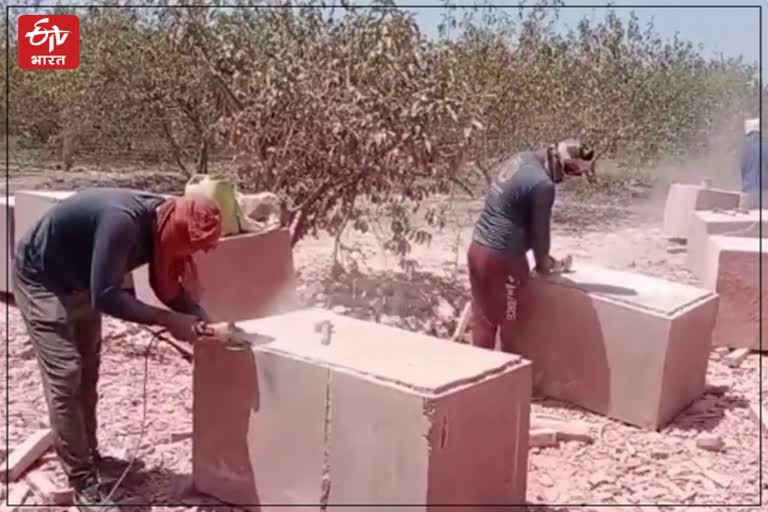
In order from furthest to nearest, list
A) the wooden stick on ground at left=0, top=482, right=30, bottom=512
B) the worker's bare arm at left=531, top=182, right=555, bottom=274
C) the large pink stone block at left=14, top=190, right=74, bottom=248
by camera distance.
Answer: the large pink stone block at left=14, top=190, right=74, bottom=248
the worker's bare arm at left=531, top=182, right=555, bottom=274
the wooden stick on ground at left=0, top=482, right=30, bottom=512

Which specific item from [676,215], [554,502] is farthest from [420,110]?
[676,215]

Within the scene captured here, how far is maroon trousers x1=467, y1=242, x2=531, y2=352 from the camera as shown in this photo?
5566 mm

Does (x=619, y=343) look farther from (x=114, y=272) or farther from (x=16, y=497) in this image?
(x=16, y=497)

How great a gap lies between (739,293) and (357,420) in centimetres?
A: 404

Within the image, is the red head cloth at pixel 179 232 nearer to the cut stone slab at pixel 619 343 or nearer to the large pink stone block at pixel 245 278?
the large pink stone block at pixel 245 278

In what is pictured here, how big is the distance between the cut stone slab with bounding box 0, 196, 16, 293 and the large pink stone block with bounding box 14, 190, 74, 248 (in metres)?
0.15

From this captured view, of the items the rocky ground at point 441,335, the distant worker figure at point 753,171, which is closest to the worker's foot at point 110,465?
the rocky ground at point 441,335

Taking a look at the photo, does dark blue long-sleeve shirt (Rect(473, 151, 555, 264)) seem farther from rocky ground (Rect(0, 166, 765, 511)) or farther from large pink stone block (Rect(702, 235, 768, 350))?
large pink stone block (Rect(702, 235, 768, 350))

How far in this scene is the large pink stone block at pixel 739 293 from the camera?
6.77 meters

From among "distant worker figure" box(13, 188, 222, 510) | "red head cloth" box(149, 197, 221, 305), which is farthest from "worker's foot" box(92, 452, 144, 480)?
"red head cloth" box(149, 197, 221, 305)

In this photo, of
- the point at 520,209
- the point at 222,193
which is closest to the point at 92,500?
the point at 222,193

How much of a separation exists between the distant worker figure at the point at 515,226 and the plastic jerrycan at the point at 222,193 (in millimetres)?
1432

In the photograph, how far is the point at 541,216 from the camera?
17.6ft

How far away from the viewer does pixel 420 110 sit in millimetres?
6910
